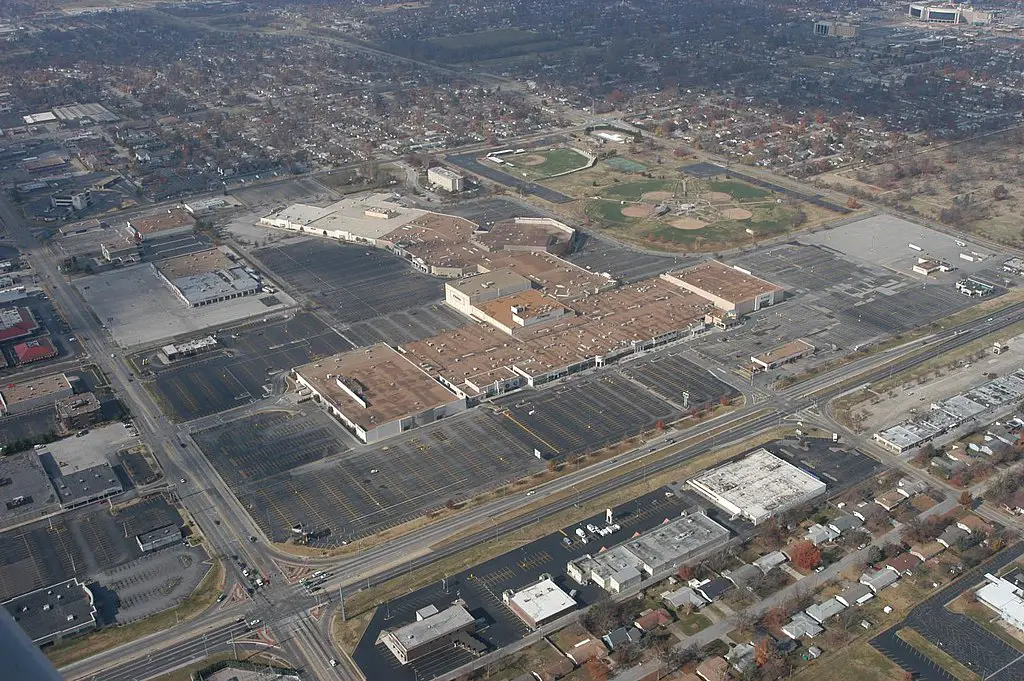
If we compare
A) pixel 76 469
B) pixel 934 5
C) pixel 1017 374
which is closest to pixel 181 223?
pixel 76 469

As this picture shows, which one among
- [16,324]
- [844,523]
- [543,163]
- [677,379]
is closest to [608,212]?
[543,163]

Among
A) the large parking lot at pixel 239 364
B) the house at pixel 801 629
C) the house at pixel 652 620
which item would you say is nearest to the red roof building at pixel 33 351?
the large parking lot at pixel 239 364

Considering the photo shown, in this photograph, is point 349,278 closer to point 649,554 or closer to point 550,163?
point 550,163

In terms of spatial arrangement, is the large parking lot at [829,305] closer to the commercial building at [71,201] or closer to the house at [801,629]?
the house at [801,629]

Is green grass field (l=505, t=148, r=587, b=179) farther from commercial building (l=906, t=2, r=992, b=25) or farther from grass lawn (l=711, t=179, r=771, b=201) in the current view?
commercial building (l=906, t=2, r=992, b=25)

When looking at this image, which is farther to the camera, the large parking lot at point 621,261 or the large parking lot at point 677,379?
the large parking lot at point 621,261

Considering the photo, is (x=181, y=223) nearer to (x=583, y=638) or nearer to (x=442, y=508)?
(x=442, y=508)

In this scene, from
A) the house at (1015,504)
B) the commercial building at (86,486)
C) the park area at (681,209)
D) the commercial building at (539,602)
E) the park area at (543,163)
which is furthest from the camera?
the park area at (543,163)
